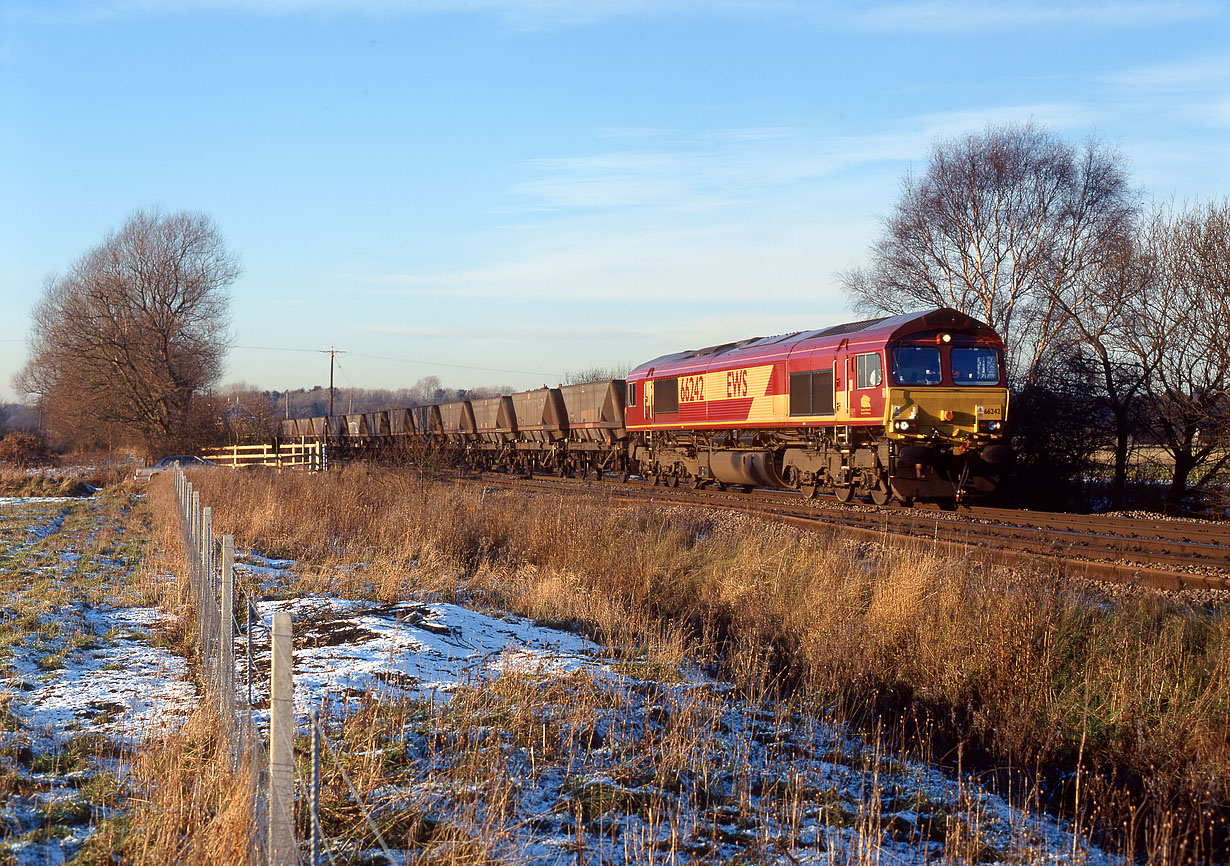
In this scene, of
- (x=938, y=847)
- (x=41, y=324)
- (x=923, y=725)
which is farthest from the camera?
(x=41, y=324)

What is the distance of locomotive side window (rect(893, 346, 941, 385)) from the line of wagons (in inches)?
458

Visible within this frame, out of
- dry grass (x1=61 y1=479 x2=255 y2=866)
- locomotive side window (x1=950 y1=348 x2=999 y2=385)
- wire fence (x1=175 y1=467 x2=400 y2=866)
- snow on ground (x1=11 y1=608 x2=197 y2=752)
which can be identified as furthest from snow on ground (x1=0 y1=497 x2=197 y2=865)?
locomotive side window (x1=950 y1=348 x2=999 y2=385)

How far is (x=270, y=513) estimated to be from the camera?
670 inches

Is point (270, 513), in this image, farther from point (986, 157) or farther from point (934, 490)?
point (986, 157)

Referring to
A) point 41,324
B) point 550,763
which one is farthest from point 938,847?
point 41,324

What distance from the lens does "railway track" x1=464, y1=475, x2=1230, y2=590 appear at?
10406 mm

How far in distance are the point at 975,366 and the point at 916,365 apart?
1.37m

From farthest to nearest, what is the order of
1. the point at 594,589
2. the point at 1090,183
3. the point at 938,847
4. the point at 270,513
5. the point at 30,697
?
the point at 1090,183, the point at 270,513, the point at 594,589, the point at 30,697, the point at 938,847

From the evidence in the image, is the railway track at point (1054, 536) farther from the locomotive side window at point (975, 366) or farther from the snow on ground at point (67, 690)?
the snow on ground at point (67, 690)

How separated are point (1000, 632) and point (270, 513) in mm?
13053

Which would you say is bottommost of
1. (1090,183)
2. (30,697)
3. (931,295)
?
(30,697)

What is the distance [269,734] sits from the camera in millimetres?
5629

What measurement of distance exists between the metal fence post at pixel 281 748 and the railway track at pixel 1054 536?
8816 millimetres

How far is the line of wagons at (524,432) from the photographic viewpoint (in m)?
30.5
